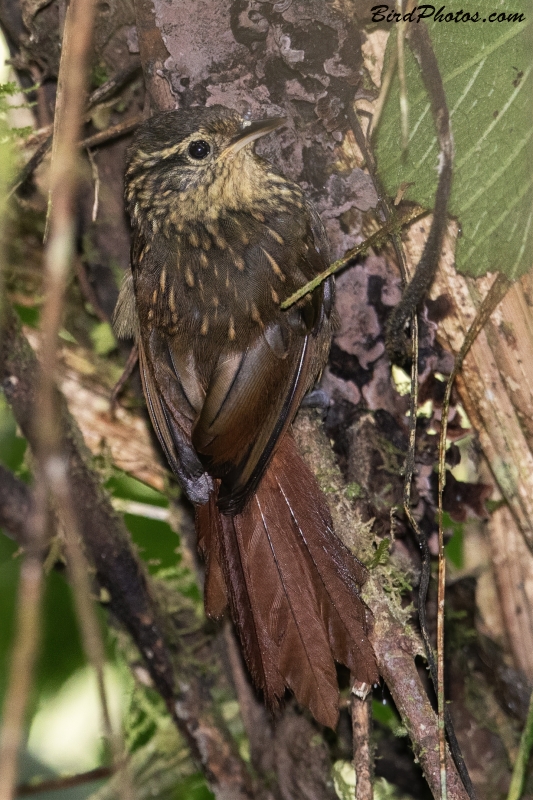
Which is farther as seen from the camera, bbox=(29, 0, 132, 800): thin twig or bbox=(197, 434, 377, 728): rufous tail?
bbox=(197, 434, 377, 728): rufous tail

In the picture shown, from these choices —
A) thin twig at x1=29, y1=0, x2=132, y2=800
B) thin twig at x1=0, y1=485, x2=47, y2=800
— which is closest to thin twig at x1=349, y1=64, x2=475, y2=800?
thin twig at x1=29, y1=0, x2=132, y2=800

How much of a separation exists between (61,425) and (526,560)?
63.0 inches

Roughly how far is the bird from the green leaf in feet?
1.26

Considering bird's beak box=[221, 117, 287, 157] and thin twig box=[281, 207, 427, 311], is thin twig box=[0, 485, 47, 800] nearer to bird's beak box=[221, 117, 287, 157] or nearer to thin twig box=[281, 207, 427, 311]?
thin twig box=[281, 207, 427, 311]

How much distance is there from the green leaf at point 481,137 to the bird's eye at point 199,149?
54 centimetres

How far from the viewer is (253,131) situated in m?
2.35

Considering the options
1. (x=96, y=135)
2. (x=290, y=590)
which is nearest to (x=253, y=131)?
(x=96, y=135)

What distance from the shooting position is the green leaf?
6.82 ft

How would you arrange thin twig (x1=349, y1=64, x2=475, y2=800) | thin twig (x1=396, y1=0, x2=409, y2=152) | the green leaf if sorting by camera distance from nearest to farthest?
thin twig (x1=396, y1=0, x2=409, y2=152)
the green leaf
thin twig (x1=349, y1=64, x2=475, y2=800)

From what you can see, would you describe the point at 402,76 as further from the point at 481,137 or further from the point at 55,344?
the point at 55,344

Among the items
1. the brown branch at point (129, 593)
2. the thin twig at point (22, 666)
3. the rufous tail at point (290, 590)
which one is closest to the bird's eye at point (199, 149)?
the brown branch at point (129, 593)

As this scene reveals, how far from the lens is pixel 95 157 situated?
3.01m

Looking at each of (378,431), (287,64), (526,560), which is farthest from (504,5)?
(526,560)

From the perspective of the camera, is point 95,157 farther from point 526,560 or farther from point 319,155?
point 526,560
